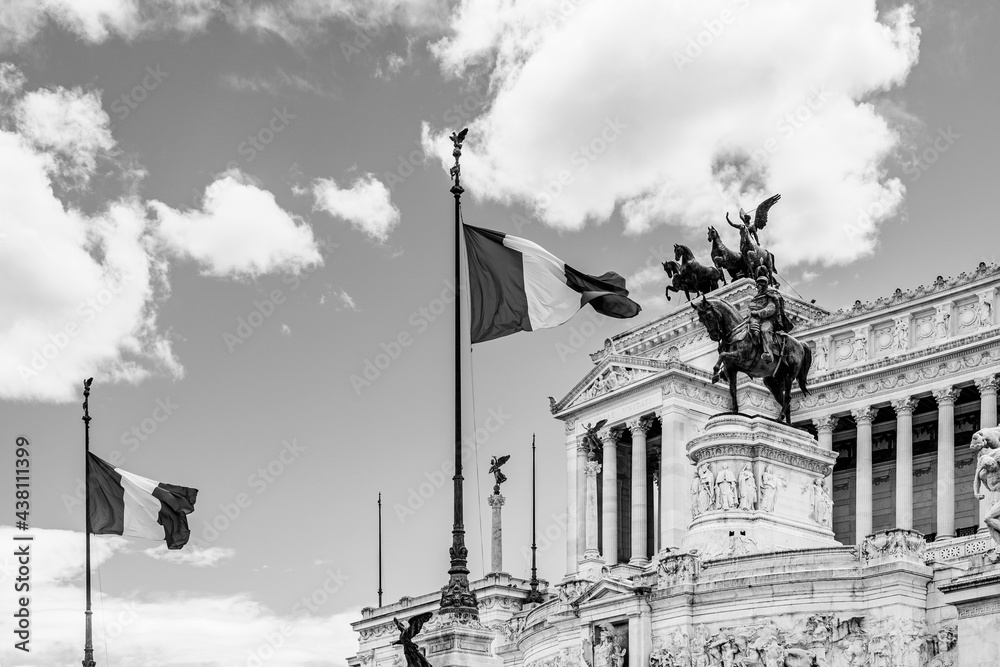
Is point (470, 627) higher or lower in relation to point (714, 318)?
lower

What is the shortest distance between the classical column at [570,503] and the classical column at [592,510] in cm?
80

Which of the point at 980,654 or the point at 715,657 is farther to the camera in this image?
the point at 715,657

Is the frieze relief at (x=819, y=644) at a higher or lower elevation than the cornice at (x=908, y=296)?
lower

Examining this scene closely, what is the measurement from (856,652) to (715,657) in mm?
3382

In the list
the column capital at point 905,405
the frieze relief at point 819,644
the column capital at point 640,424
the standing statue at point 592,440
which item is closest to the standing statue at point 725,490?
the frieze relief at point 819,644

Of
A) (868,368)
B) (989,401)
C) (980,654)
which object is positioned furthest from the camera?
(868,368)

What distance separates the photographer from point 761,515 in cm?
4206

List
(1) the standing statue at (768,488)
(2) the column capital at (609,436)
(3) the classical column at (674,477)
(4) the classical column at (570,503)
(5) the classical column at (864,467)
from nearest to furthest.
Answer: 1. (1) the standing statue at (768,488)
2. (3) the classical column at (674,477)
3. (5) the classical column at (864,467)
4. (4) the classical column at (570,503)
5. (2) the column capital at (609,436)

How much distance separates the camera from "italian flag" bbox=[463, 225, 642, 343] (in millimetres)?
34781

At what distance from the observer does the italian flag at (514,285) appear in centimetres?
3478

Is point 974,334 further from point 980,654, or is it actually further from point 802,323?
point 980,654

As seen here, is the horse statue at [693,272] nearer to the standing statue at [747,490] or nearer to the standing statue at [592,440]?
the standing statue at [592,440]

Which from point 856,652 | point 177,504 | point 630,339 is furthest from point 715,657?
point 630,339

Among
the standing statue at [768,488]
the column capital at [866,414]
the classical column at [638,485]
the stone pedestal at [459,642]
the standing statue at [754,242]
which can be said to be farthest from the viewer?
the classical column at [638,485]
